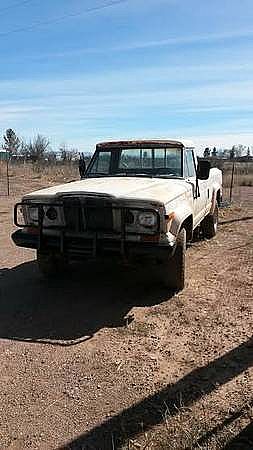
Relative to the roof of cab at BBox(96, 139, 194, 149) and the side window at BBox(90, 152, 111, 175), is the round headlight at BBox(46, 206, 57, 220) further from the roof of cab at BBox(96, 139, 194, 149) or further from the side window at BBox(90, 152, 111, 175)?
the roof of cab at BBox(96, 139, 194, 149)

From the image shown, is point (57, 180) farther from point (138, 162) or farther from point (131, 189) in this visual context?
point (131, 189)

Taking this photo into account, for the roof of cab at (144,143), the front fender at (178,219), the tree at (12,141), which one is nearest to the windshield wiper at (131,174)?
the roof of cab at (144,143)

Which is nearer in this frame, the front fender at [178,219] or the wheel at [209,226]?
the front fender at [178,219]

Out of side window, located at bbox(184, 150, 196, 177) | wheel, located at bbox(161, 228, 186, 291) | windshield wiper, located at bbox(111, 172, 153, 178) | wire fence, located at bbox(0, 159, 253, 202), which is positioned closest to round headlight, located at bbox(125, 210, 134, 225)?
wheel, located at bbox(161, 228, 186, 291)

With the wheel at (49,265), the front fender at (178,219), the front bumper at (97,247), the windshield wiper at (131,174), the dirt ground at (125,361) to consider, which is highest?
the windshield wiper at (131,174)

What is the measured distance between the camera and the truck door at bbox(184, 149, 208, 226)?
6.81 meters

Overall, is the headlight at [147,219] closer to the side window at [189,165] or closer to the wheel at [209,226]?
the side window at [189,165]

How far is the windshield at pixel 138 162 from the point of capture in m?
6.92

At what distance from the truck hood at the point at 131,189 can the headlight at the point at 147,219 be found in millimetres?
156

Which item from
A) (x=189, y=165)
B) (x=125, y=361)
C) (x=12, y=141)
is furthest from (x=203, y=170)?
(x=12, y=141)

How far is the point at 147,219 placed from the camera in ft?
16.4

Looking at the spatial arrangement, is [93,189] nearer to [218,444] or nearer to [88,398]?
[88,398]

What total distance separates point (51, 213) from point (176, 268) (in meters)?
1.54

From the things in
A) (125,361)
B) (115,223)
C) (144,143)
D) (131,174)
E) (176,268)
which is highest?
(144,143)
